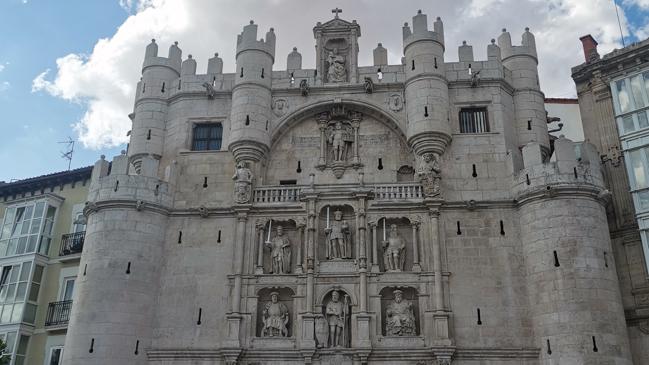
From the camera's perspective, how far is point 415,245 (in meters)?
25.8

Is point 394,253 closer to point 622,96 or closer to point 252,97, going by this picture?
point 252,97

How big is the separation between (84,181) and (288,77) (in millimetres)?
10897

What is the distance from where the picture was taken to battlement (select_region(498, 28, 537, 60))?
98.1ft

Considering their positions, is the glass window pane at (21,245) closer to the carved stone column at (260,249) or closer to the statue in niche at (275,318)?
the carved stone column at (260,249)

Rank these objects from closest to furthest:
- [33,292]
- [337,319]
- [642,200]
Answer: [642,200], [337,319], [33,292]

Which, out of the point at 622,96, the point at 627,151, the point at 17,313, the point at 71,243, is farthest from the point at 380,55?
the point at 17,313

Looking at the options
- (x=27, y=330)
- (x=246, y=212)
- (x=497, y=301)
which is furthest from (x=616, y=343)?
(x=27, y=330)

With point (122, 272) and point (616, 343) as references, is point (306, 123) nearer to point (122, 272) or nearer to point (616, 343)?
point (122, 272)

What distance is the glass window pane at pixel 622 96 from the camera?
25891 mm

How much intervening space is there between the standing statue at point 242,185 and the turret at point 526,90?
11549mm

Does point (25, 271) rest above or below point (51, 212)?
below

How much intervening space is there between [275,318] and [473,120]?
11838 millimetres

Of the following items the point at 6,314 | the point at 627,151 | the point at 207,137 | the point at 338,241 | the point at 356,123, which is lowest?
the point at 6,314

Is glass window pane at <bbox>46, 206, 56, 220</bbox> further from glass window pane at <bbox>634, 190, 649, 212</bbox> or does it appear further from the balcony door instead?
glass window pane at <bbox>634, 190, 649, 212</bbox>
